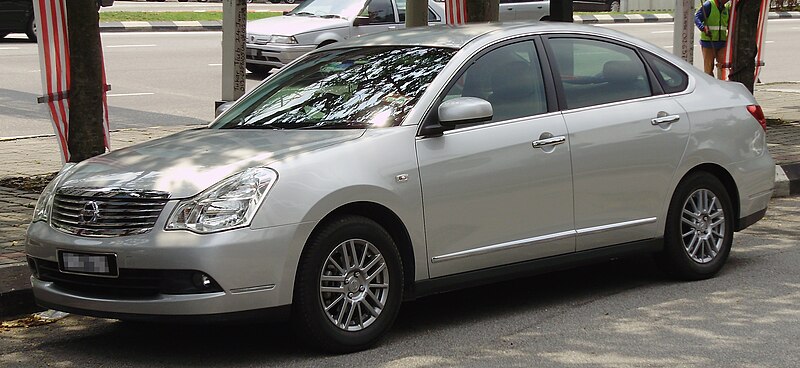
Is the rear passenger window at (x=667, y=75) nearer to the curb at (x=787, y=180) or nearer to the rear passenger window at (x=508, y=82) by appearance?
the rear passenger window at (x=508, y=82)

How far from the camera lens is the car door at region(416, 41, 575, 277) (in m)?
6.26

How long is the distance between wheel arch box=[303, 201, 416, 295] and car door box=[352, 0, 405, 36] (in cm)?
1516

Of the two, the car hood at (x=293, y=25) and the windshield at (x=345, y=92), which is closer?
the windshield at (x=345, y=92)

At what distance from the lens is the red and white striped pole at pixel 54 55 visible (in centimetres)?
962

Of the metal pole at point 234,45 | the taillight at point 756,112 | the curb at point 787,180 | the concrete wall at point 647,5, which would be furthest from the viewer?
the concrete wall at point 647,5

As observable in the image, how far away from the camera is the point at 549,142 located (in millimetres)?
6703

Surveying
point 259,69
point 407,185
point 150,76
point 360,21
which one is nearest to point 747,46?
point 407,185

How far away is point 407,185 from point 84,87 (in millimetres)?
4577

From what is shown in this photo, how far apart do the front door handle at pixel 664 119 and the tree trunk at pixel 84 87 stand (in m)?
4.61

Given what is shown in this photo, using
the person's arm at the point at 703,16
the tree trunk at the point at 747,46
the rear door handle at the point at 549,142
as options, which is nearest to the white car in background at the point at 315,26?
the person's arm at the point at 703,16

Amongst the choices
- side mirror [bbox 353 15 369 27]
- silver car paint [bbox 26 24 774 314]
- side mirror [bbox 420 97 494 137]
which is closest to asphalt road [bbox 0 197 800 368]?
silver car paint [bbox 26 24 774 314]

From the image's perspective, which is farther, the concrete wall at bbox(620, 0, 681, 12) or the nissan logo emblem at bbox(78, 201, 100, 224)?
the concrete wall at bbox(620, 0, 681, 12)

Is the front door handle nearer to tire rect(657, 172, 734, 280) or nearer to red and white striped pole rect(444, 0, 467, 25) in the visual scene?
tire rect(657, 172, 734, 280)

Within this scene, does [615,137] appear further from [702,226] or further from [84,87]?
[84,87]
